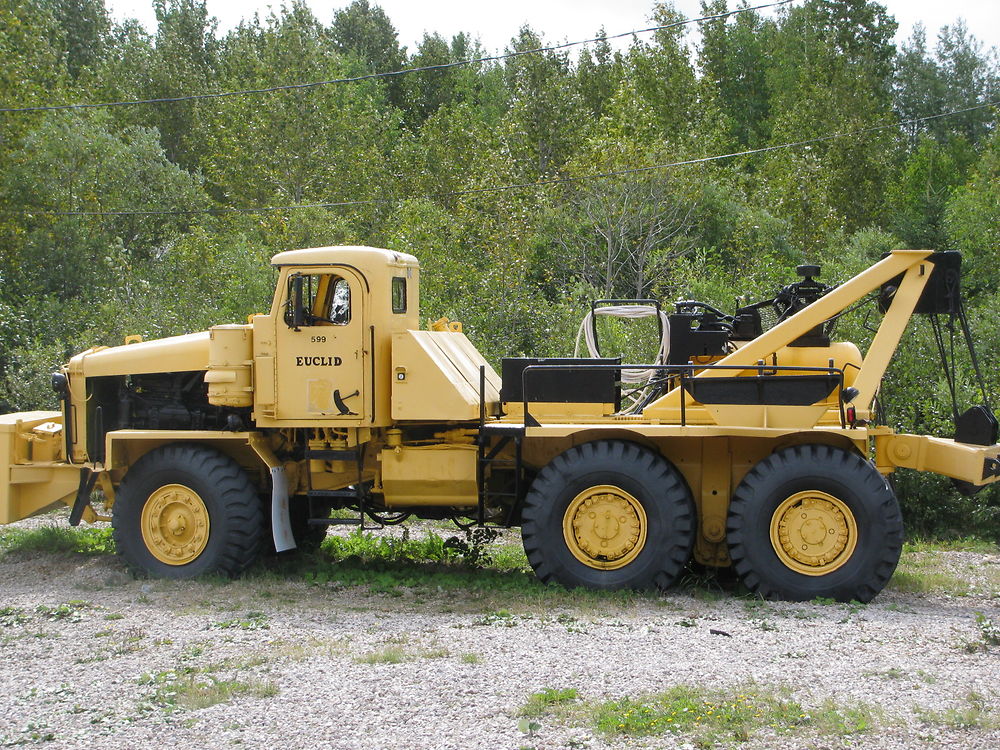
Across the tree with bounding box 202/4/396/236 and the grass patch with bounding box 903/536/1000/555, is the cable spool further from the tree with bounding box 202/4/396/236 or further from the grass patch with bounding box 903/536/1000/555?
the tree with bounding box 202/4/396/236

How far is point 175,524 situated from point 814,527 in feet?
18.3

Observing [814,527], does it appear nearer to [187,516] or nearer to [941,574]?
[941,574]

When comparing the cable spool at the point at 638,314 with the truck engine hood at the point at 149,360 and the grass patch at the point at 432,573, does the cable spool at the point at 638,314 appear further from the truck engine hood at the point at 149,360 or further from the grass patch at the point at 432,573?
the truck engine hood at the point at 149,360

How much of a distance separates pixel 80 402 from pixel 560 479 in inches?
186

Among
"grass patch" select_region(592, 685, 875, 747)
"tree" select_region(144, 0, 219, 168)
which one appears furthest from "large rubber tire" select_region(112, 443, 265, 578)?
"tree" select_region(144, 0, 219, 168)

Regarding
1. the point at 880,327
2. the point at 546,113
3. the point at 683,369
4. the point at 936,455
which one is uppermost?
the point at 546,113

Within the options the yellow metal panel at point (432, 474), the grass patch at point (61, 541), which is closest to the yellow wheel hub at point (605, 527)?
the yellow metal panel at point (432, 474)

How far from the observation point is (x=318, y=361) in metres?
10.2

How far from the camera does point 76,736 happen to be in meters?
6.22

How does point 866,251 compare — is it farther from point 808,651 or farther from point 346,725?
point 346,725

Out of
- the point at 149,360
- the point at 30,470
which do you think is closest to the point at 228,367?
the point at 149,360

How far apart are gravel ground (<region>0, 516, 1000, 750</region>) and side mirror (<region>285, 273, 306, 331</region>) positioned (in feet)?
7.61

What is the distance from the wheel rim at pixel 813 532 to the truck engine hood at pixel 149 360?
17.8 feet

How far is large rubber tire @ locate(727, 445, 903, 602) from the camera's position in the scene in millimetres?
9188
